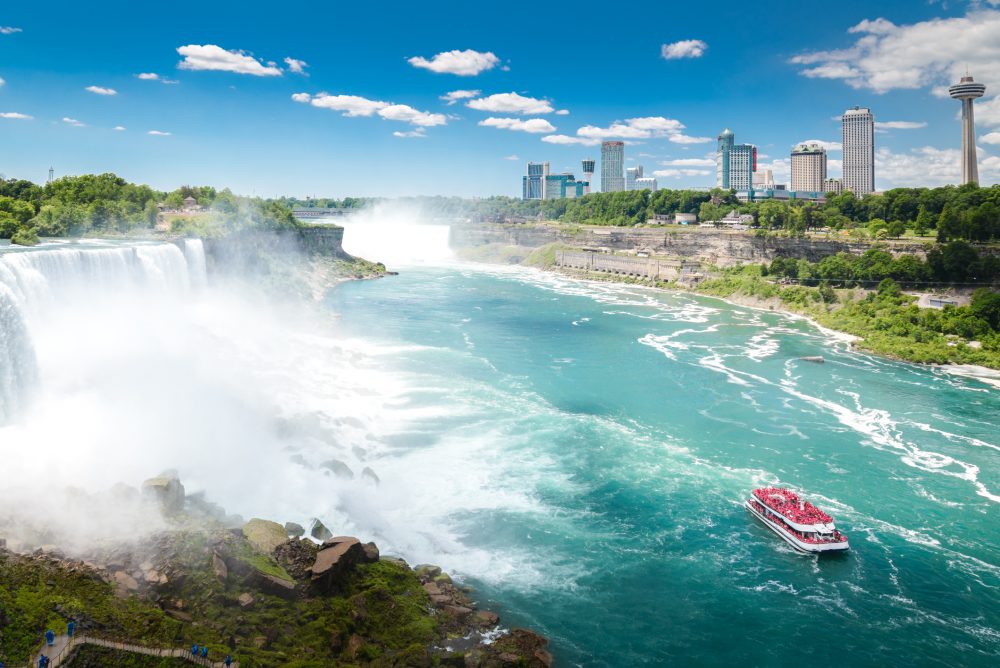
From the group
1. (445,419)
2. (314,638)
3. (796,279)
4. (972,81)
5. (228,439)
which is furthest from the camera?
(972,81)

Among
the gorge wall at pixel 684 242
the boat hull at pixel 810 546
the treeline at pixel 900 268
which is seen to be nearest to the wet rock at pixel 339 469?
the boat hull at pixel 810 546

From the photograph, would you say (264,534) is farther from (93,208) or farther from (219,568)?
(93,208)

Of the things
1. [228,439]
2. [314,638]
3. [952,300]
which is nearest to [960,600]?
[314,638]

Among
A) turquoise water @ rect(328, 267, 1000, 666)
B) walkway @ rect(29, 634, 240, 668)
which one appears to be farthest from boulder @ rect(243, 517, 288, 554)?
walkway @ rect(29, 634, 240, 668)

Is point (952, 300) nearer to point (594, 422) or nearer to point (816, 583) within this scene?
point (594, 422)

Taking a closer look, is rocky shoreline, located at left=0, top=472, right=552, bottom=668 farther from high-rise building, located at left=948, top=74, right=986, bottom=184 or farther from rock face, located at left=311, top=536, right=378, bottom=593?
→ high-rise building, located at left=948, top=74, right=986, bottom=184

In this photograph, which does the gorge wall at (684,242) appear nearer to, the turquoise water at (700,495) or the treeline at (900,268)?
the treeline at (900,268)
